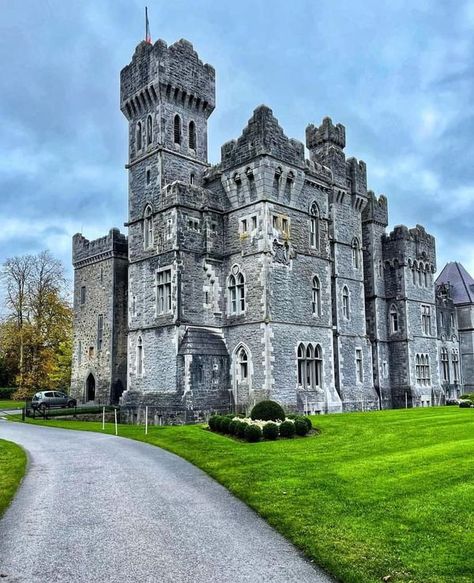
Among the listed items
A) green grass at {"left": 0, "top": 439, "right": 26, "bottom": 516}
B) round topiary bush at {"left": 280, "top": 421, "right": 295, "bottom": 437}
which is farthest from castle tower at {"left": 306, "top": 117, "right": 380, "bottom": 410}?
green grass at {"left": 0, "top": 439, "right": 26, "bottom": 516}

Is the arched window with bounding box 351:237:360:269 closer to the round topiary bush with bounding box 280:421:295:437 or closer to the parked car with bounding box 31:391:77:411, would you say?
the round topiary bush with bounding box 280:421:295:437

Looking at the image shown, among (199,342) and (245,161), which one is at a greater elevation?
(245,161)

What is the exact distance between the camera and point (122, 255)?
137 feet

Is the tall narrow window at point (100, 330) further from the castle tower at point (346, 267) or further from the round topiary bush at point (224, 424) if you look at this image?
the round topiary bush at point (224, 424)

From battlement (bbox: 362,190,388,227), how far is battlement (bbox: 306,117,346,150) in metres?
5.83

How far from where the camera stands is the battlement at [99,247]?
136 feet

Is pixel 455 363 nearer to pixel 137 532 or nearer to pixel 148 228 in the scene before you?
pixel 148 228

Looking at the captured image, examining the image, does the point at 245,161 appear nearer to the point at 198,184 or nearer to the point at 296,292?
the point at 198,184

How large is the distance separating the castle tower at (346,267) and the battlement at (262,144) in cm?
557

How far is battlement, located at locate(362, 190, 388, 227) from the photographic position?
147 feet

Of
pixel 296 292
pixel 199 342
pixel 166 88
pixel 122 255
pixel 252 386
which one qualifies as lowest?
pixel 252 386

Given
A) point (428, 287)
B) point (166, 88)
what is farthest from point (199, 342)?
point (428, 287)

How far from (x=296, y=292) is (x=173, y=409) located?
9.70 meters

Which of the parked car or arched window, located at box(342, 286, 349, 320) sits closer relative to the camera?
arched window, located at box(342, 286, 349, 320)
